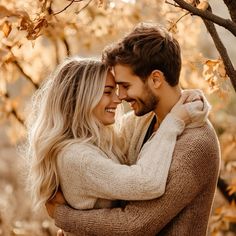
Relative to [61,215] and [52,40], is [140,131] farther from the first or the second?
[52,40]

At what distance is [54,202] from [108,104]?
0.50 meters

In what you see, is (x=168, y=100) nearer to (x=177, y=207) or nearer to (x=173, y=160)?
(x=173, y=160)

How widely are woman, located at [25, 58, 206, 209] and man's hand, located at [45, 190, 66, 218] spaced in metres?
0.03

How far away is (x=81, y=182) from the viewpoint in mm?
2971

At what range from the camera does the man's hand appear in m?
3.10

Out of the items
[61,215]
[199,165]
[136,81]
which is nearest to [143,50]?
[136,81]

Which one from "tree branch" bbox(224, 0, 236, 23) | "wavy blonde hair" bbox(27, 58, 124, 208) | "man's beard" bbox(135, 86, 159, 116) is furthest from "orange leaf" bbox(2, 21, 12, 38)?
"tree branch" bbox(224, 0, 236, 23)

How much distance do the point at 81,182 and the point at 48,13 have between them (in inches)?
28.8

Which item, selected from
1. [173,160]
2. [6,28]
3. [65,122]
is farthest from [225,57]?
[6,28]

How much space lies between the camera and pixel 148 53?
311cm

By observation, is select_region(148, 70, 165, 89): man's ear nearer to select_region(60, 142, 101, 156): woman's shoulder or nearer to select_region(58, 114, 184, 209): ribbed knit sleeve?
select_region(58, 114, 184, 209): ribbed knit sleeve

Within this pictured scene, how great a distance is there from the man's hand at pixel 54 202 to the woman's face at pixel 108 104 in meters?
0.38

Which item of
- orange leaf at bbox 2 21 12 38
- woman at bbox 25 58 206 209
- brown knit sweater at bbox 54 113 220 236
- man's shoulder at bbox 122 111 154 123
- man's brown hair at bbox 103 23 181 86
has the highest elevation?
orange leaf at bbox 2 21 12 38

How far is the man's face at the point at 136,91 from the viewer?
3111 millimetres
